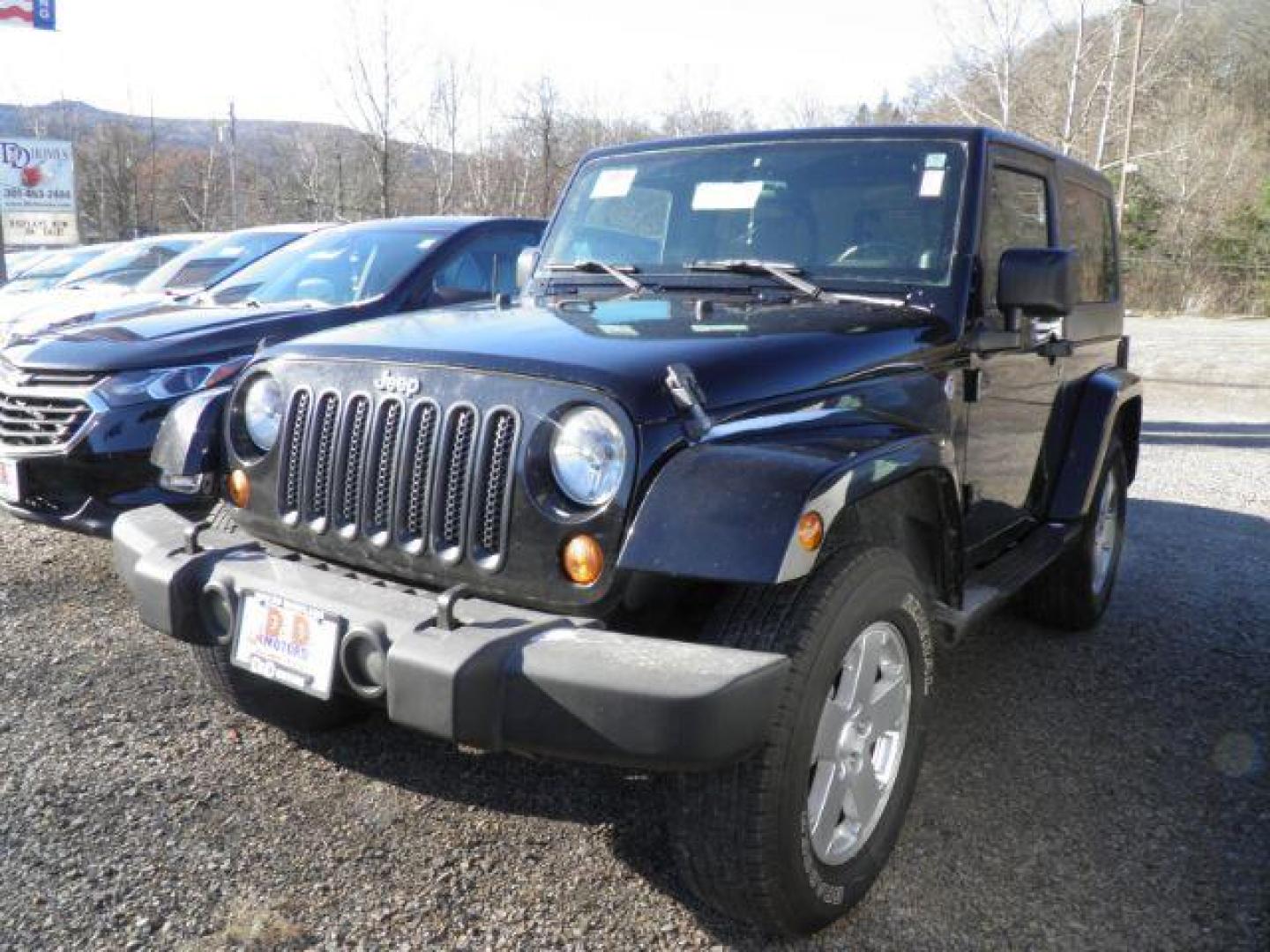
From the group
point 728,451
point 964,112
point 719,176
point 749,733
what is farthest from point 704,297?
point 964,112

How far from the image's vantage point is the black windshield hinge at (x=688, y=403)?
2219 millimetres

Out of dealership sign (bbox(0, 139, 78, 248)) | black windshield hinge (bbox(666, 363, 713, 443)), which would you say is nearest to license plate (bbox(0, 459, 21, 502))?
black windshield hinge (bbox(666, 363, 713, 443))

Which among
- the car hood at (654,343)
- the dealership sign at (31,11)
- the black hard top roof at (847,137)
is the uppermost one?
the dealership sign at (31,11)

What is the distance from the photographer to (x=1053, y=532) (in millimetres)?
3883

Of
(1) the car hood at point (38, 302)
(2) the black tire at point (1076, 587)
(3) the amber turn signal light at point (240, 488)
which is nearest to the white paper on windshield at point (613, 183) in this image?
(3) the amber turn signal light at point (240, 488)

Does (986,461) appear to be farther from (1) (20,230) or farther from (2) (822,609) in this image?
(1) (20,230)

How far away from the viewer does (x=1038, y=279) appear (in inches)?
118

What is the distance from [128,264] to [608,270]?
920 centimetres

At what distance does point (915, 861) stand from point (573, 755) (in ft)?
3.92

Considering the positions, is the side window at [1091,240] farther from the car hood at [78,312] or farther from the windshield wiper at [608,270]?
the car hood at [78,312]

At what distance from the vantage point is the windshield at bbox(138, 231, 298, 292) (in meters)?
7.73

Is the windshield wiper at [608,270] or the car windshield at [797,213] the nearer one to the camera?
the car windshield at [797,213]

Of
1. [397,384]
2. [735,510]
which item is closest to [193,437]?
[397,384]

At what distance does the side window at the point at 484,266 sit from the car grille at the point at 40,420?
79.2 inches
